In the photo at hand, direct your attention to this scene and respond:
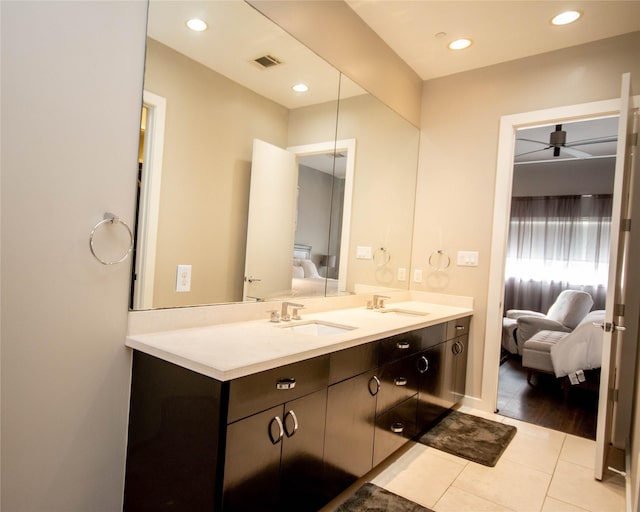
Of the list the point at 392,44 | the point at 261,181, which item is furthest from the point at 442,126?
the point at 261,181

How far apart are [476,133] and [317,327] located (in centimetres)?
210

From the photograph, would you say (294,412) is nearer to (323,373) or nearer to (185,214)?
(323,373)

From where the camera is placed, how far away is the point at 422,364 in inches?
92.2

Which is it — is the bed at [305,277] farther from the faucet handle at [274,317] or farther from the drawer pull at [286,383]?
the drawer pull at [286,383]

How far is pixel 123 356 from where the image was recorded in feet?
4.80

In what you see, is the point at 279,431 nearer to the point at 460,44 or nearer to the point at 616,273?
the point at 616,273

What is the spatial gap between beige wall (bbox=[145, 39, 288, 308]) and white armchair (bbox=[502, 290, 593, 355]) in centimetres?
377

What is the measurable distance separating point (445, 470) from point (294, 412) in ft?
4.05

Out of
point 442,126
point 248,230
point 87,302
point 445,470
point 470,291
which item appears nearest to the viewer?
point 87,302

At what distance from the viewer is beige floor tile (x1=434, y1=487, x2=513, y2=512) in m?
1.82

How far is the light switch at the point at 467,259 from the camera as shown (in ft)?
10.1

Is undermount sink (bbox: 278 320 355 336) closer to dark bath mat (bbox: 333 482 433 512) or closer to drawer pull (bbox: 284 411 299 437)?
drawer pull (bbox: 284 411 299 437)

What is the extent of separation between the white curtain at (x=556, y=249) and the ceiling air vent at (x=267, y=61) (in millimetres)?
5995

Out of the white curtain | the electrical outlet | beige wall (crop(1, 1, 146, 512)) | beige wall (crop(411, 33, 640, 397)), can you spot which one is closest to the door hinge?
beige wall (crop(411, 33, 640, 397))
